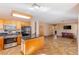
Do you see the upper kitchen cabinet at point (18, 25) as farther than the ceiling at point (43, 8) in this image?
Yes

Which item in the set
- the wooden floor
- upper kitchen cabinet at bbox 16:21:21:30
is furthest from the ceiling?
upper kitchen cabinet at bbox 16:21:21:30

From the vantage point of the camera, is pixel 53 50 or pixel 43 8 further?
pixel 53 50

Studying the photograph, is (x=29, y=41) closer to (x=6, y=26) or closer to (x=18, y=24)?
(x=6, y=26)

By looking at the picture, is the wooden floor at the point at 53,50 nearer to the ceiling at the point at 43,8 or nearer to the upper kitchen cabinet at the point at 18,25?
the ceiling at the point at 43,8

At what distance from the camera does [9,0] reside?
51.2 inches

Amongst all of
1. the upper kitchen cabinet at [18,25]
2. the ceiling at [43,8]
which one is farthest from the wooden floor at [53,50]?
the upper kitchen cabinet at [18,25]

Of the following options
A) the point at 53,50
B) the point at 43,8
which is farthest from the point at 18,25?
the point at 43,8

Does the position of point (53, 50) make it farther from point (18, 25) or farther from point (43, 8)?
point (18, 25)

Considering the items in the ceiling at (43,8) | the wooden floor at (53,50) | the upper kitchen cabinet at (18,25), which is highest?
the ceiling at (43,8)

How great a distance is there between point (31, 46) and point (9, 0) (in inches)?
149

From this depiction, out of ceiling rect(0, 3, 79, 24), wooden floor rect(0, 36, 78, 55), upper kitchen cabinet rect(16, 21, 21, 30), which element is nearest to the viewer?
ceiling rect(0, 3, 79, 24)

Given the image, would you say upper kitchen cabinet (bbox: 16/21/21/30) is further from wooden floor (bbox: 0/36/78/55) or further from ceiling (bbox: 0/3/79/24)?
ceiling (bbox: 0/3/79/24)

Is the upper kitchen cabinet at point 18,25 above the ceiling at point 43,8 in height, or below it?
below
